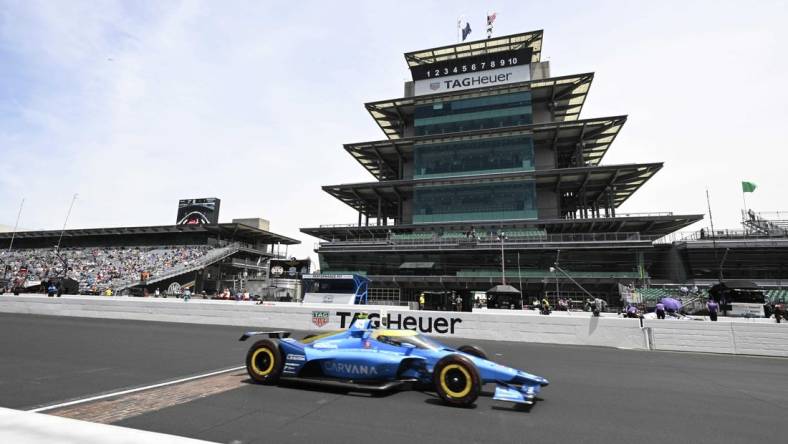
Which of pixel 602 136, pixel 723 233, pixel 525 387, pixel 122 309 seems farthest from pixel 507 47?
pixel 525 387

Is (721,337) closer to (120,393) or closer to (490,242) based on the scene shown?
(120,393)

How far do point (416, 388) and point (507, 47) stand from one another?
196 feet

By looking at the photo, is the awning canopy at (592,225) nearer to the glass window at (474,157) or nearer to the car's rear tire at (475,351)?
the glass window at (474,157)

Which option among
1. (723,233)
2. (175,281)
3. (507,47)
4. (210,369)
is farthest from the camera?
(507,47)

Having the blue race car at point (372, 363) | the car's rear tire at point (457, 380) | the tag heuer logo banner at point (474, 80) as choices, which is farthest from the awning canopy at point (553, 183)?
the car's rear tire at point (457, 380)

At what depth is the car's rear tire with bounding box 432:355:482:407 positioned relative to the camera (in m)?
5.98

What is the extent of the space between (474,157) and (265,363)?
4780cm

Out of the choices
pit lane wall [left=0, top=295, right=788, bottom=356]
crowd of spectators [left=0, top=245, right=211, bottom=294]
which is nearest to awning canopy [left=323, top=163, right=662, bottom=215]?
crowd of spectators [left=0, top=245, right=211, bottom=294]

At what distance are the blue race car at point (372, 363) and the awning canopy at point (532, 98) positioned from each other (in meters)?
51.4

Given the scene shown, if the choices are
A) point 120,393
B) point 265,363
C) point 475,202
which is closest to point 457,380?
point 265,363

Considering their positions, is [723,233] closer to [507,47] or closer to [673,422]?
[507,47]

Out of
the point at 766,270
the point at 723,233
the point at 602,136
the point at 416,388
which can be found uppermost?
the point at 602,136

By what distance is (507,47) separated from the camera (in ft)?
187

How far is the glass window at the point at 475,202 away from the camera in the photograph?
48.3m
